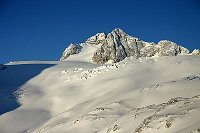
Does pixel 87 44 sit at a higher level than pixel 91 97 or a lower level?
higher

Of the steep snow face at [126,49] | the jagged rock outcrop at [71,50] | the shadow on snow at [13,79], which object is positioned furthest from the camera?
the jagged rock outcrop at [71,50]

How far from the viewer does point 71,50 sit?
14250 centimetres

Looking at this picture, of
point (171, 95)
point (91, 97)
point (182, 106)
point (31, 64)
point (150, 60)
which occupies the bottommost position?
point (182, 106)

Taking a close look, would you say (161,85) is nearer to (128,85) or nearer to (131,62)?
(128,85)

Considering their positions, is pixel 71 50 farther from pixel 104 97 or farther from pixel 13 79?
pixel 104 97

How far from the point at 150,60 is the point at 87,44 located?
76.5 meters

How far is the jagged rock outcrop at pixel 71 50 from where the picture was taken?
141387 mm

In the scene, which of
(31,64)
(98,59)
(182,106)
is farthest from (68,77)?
(182,106)

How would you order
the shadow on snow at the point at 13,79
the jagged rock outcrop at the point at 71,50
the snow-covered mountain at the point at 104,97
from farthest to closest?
the jagged rock outcrop at the point at 71,50
the shadow on snow at the point at 13,79
the snow-covered mountain at the point at 104,97

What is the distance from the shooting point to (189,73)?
2399 inches

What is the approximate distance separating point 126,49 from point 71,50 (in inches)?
844

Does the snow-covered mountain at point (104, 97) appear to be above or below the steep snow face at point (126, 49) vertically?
below

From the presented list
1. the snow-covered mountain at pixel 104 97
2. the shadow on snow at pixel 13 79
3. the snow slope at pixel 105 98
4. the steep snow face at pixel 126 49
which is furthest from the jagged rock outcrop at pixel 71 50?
the snow slope at pixel 105 98

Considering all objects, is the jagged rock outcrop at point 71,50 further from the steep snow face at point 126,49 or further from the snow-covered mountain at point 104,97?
the snow-covered mountain at point 104,97
